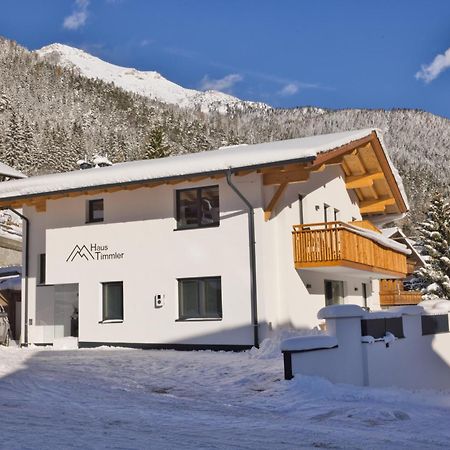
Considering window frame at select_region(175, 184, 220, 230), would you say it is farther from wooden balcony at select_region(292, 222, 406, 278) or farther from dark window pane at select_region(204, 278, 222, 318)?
wooden balcony at select_region(292, 222, 406, 278)

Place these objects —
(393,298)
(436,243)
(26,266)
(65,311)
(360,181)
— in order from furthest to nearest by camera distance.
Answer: (436,243)
(393,298)
(360,181)
(26,266)
(65,311)

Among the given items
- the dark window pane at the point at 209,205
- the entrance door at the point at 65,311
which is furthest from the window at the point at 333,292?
the entrance door at the point at 65,311

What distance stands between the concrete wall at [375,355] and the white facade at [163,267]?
3.93 m

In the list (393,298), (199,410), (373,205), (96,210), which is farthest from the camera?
(393,298)

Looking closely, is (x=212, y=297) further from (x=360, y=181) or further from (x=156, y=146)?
(x=156, y=146)

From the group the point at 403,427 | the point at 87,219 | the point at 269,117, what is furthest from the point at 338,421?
the point at 269,117

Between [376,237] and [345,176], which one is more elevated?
[345,176]

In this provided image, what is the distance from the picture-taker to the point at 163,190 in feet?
64.5

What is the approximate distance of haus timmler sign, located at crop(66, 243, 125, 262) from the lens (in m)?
20.1

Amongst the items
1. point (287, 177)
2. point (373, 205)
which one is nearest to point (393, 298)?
point (373, 205)

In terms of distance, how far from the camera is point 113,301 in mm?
20031

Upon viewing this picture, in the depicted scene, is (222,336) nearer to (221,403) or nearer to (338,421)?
(221,403)

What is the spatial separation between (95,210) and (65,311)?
3704mm

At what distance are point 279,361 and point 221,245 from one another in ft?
16.3
